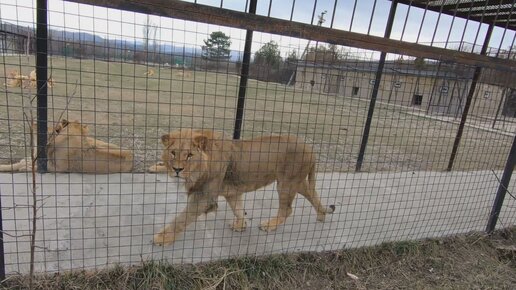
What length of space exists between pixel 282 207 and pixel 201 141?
4.42ft

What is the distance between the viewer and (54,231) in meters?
3.44

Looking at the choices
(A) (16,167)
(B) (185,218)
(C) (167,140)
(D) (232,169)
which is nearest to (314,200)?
(D) (232,169)

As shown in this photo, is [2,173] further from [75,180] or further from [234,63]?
[234,63]

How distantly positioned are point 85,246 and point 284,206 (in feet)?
6.85

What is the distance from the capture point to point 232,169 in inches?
147

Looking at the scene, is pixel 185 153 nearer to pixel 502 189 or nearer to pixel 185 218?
pixel 185 218

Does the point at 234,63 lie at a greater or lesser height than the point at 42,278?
greater

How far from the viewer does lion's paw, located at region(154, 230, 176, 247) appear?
11.4 ft

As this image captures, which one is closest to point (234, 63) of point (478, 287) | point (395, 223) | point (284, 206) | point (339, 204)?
point (284, 206)

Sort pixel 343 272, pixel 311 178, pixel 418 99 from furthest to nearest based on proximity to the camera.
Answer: pixel 418 99
pixel 311 178
pixel 343 272

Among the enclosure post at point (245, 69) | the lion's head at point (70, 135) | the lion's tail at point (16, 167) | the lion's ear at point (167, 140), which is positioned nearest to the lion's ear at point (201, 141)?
the lion's ear at point (167, 140)

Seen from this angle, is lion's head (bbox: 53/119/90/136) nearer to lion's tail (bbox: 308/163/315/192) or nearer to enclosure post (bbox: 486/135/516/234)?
lion's tail (bbox: 308/163/315/192)

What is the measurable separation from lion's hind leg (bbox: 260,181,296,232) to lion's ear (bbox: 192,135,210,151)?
106 cm

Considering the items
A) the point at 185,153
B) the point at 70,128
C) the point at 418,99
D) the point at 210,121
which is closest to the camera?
the point at 185,153
